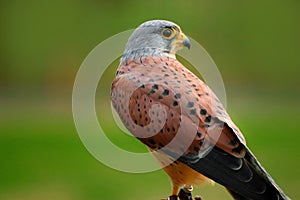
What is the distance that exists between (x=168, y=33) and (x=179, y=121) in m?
0.27

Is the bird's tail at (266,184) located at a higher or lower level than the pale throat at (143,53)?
lower

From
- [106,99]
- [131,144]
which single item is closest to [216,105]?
[131,144]

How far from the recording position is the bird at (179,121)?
5.89 feet

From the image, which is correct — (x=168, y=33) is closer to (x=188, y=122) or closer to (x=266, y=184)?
(x=188, y=122)

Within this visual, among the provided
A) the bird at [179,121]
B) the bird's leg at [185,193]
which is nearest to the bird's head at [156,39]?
the bird at [179,121]

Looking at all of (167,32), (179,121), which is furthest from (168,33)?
(179,121)

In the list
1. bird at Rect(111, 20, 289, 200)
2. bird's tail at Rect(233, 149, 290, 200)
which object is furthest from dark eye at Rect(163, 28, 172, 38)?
bird's tail at Rect(233, 149, 290, 200)

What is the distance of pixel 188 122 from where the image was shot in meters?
1.84

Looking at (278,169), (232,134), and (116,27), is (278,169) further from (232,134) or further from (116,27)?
(232,134)

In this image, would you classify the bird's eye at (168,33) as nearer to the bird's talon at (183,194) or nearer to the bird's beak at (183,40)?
the bird's beak at (183,40)

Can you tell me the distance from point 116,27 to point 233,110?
1.42 meters

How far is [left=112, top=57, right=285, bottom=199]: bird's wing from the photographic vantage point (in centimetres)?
179

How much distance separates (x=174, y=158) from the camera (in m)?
1.89

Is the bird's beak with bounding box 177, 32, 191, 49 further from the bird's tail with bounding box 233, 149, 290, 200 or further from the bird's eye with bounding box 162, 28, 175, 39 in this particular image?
the bird's tail with bounding box 233, 149, 290, 200
